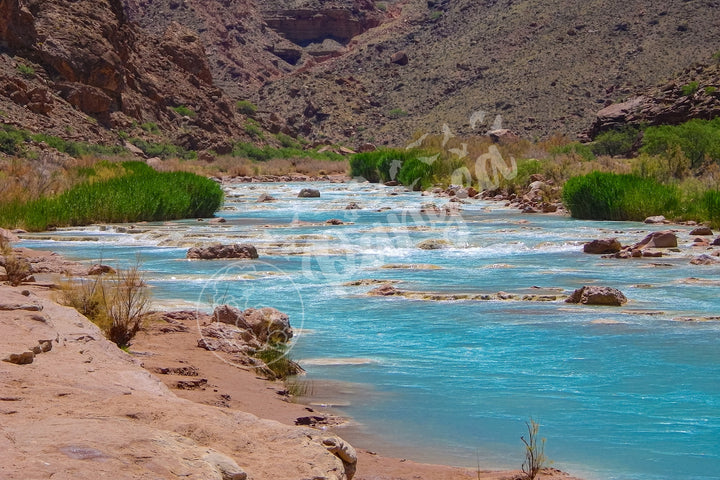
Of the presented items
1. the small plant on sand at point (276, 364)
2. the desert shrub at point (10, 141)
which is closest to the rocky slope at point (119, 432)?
the small plant on sand at point (276, 364)

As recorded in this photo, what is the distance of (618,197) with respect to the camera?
70.8 ft

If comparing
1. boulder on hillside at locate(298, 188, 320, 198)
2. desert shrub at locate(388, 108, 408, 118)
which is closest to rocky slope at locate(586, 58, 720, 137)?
boulder on hillside at locate(298, 188, 320, 198)

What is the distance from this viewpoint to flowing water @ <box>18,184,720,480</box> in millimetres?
5812

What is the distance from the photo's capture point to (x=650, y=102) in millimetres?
45094

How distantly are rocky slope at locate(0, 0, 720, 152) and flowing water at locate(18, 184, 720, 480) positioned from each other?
99.5 feet

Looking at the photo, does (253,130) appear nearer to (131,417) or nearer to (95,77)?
(95,77)

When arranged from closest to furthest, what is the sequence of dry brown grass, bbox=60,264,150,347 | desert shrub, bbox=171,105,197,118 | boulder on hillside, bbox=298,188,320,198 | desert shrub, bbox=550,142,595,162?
dry brown grass, bbox=60,264,150,347, boulder on hillside, bbox=298,188,320,198, desert shrub, bbox=550,142,595,162, desert shrub, bbox=171,105,197,118

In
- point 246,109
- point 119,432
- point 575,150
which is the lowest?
point 119,432

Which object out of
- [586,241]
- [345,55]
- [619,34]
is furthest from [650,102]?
[345,55]

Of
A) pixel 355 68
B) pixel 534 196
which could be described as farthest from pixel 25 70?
pixel 355 68

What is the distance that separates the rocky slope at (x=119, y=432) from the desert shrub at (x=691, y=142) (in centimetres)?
2561

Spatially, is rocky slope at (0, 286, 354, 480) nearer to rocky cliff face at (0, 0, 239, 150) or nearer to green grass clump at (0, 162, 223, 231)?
green grass clump at (0, 162, 223, 231)

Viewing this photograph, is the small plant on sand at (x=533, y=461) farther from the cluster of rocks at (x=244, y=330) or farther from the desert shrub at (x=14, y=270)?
the desert shrub at (x=14, y=270)

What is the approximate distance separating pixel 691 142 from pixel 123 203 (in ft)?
60.6
